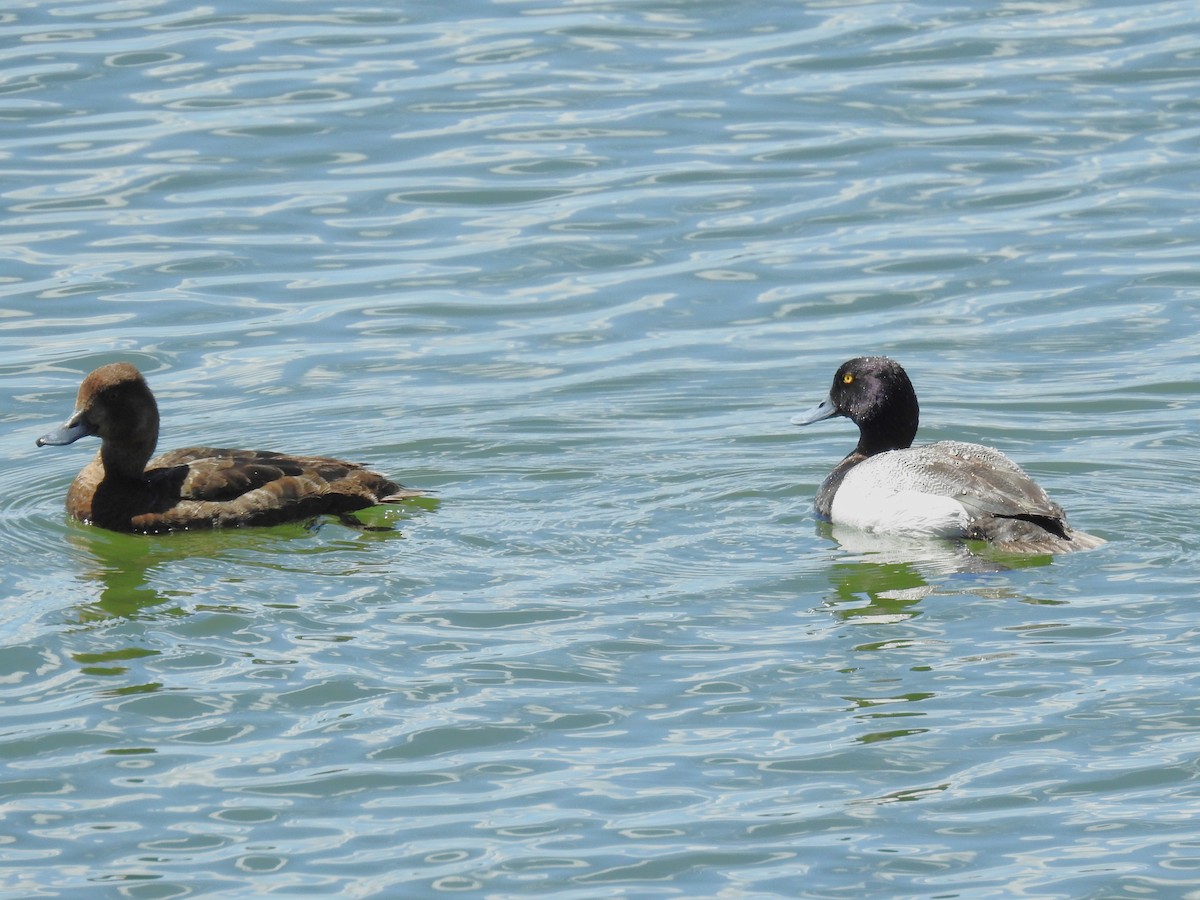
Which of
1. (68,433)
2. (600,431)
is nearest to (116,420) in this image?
(68,433)

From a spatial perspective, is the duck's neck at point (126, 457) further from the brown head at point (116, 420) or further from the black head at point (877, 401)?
the black head at point (877, 401)

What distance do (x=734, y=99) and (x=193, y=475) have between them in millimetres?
8600

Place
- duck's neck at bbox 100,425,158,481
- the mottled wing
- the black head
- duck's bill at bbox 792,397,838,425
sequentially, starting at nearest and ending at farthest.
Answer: the mottled wing
duck's neck at bbox 100,425,158,481
the black head
duck's bill at bbox 792,397,838,425

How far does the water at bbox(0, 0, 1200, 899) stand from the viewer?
8180 millimetres

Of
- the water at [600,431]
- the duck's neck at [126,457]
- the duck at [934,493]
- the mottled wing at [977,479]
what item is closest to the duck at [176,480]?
the duck's neck at [126,457]

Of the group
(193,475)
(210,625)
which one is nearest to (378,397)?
(193,475)

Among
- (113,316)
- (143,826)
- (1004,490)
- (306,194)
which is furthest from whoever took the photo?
(306,194)

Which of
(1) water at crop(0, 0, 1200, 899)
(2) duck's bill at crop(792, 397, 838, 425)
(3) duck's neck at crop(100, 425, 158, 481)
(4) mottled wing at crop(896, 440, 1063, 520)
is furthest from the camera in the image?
(2) duck's bill at crop(792, 397, 838, 425)

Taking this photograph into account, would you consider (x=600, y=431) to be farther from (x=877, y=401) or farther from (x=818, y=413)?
(x=877, y=401)

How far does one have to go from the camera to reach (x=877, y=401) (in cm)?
1281

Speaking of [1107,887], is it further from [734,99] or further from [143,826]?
[734,99]

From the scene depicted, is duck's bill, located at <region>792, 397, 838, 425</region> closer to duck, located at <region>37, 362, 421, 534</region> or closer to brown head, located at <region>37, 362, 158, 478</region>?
duck, located at <region>37, 362, 421, 534</region>

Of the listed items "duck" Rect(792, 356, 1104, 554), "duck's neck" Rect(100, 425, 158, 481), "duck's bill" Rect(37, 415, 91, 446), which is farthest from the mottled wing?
"duck's bill" Rect(37, 415, 91, 446)

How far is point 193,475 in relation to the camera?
1202 centimetres
